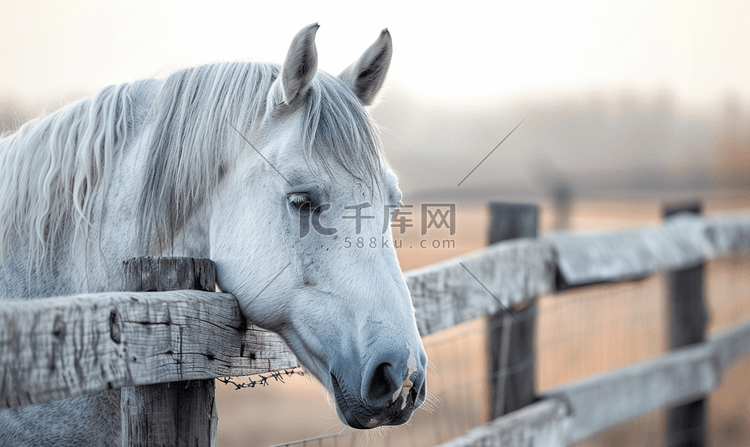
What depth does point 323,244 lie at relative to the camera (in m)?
1.68

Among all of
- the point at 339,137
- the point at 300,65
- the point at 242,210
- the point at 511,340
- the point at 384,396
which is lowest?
the point at 511,340

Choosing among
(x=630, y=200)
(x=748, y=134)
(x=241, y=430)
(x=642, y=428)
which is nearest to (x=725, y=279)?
(x=630, y=200)

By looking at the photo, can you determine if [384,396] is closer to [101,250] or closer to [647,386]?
[101,250]

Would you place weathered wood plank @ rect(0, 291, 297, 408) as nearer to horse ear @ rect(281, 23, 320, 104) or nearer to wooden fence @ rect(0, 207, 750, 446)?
wooden fence @ rect(0, 207, 750, 446)

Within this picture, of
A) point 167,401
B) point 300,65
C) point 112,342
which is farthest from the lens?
point 300,65

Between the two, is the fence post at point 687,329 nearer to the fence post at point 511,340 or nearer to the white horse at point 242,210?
the fence post at point 511,340

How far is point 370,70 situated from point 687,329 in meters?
3.30

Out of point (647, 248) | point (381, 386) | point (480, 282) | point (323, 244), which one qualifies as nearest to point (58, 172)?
point (323, 244)

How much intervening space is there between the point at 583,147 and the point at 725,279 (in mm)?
19321

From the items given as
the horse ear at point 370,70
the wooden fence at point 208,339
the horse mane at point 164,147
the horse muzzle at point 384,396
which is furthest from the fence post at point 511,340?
the horse muzzle at point 384,396

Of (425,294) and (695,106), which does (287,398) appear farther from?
(695,106)

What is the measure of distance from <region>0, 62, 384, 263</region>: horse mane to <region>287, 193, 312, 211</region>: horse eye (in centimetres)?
12

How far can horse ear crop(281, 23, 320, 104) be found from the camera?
5.63ft

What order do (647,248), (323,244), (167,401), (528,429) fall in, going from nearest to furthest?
(167,401) < (323,244) < (528,429) < (647,248)
